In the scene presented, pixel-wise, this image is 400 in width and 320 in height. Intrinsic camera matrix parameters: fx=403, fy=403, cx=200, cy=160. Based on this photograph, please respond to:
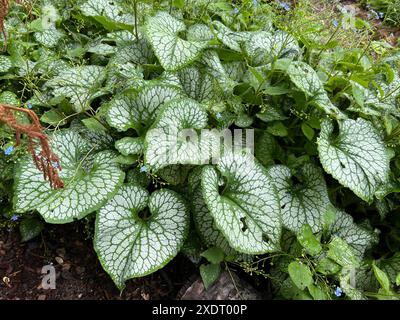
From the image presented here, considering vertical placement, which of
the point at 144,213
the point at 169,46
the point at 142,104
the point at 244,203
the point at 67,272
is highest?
the point at 169,46

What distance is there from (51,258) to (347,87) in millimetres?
1758

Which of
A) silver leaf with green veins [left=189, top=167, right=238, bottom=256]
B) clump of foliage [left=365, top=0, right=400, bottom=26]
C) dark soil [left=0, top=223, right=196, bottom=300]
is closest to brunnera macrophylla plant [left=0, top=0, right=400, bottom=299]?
silver leaf with green veins [left=189, top=167, right=238, bottom=256]

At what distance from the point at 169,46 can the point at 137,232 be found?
918 mm

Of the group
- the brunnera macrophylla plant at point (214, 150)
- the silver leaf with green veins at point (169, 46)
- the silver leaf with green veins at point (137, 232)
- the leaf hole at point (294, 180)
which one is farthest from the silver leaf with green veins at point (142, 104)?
the leaf hole at point (294, 180)

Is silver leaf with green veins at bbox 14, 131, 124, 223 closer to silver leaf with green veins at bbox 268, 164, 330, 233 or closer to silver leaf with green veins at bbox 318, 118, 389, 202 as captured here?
silver leaf with green veins at bbox 268, 164, 330, 233

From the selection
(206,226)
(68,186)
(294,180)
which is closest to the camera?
(68,186)

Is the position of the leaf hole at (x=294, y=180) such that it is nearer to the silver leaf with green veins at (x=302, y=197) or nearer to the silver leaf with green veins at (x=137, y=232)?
the silver leaf with green veins at (x=302, y=197)

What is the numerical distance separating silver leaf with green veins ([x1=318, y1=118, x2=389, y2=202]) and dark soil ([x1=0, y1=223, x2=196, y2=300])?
0.84m

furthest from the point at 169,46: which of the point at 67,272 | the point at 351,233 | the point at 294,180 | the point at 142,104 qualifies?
the point at 351,233

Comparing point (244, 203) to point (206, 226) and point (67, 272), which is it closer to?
point (206, 226)

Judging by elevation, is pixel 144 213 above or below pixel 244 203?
below

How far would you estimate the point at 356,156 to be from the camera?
1.96 metres

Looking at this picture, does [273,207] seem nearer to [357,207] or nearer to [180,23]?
[357,207]

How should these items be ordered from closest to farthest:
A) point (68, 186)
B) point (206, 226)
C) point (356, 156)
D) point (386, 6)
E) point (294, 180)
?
point (68, 186), point (206, 226), point (356, 156), point (294, 180), point (386, 6)
